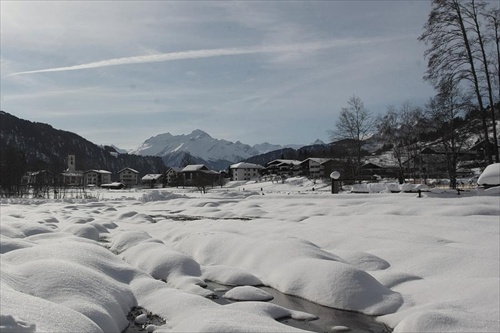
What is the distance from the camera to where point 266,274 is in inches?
328

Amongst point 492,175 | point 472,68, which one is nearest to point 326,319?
point 492,175

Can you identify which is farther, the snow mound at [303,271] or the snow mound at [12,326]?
the snow mound at [303,271]

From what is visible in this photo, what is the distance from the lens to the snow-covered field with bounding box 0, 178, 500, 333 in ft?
16.7

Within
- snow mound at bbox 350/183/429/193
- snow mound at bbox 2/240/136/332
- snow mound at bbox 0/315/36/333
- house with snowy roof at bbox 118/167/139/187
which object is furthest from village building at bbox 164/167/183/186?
snow mound at bbox 0/315/36/333

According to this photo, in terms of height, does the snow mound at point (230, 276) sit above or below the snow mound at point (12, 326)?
below

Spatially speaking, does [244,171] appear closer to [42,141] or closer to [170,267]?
[170,267]

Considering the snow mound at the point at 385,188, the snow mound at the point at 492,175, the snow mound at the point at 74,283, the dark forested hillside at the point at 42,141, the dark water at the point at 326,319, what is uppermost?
the dark forested hillside at the point at 42,141

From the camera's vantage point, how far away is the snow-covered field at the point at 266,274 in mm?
5090

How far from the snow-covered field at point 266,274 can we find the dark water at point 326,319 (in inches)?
6.7

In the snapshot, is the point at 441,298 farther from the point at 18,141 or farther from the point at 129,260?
the point at 18,141

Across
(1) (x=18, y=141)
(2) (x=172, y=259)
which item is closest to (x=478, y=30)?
(2) (x=172, y=259)

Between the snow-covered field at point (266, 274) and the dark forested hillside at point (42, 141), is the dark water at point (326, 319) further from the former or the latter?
the dark forested hillside at point (42, 141)

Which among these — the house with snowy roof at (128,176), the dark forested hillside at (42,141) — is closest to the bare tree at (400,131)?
the house with snowy roof at (128,176)

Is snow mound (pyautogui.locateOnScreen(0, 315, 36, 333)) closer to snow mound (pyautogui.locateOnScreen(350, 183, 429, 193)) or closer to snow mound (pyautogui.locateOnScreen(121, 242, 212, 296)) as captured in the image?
snow mound (pyautogui.locateOnScreen(121, 242, 212, 296))
